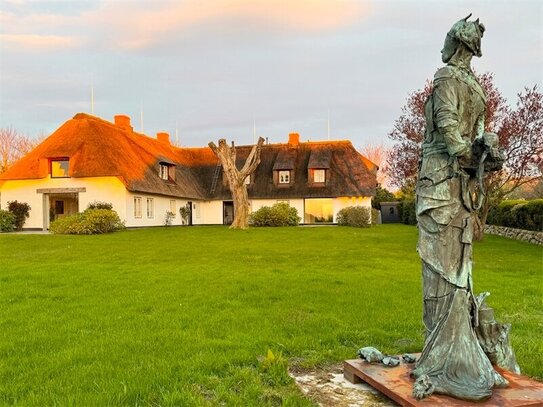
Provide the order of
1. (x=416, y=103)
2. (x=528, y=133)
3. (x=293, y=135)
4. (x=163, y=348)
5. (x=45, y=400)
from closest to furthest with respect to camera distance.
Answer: (x=45, y=400) → (x=163, y=348) → (x=528, y=133) → (x=416, y=103) → (x=293, y=135)

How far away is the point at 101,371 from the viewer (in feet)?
14.9

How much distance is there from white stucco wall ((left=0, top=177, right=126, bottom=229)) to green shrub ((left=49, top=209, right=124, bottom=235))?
9.77ft

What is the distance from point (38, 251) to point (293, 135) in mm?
26371

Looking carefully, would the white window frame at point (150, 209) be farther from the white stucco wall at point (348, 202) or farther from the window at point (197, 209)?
the white stucco wall at point (348, 202)

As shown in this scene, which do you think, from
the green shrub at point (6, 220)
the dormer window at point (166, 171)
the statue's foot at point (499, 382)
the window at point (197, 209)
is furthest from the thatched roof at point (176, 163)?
the statue's foot at point (499, 382)

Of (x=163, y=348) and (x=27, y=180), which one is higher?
(x=27, y=180)

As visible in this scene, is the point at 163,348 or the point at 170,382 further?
Result: the point at 163,348

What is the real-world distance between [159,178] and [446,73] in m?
29.1

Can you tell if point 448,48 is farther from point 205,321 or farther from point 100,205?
point 100,205

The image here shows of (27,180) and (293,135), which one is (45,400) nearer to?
(27,180)

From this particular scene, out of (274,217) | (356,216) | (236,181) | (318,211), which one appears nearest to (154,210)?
(236,181)

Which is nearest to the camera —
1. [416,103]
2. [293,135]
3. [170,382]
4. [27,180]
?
[170,382]

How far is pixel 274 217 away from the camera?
31094 millimetres

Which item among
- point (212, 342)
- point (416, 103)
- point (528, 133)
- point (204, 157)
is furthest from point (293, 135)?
point (212, 342)
